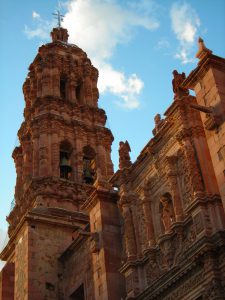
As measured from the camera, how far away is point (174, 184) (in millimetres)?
19484

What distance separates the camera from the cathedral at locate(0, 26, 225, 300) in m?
17.5

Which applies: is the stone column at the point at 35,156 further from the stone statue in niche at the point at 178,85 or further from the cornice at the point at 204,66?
the cornice at the point at 204,66

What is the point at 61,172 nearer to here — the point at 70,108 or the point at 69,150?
the point at 69,150

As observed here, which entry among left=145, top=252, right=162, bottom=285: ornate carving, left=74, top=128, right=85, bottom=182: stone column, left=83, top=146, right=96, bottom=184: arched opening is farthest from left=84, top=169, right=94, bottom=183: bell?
left=145, top=252, right=162, bottom=285: ornate carving

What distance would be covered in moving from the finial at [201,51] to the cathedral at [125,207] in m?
0.04

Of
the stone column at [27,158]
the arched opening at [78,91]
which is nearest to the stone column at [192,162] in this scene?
the stone column at [27,158]

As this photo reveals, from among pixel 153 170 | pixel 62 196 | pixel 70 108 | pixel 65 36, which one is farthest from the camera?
pixel 65 36

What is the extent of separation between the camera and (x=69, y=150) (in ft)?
111

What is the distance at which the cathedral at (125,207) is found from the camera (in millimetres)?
17531

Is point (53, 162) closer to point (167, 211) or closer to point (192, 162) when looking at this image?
point (167, 211)

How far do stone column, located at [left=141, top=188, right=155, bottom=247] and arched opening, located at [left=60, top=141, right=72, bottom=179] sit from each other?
472 inches

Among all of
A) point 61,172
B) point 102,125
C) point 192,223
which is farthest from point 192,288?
point 102,125

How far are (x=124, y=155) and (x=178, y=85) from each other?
4.25m

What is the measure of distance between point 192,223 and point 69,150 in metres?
16.8
